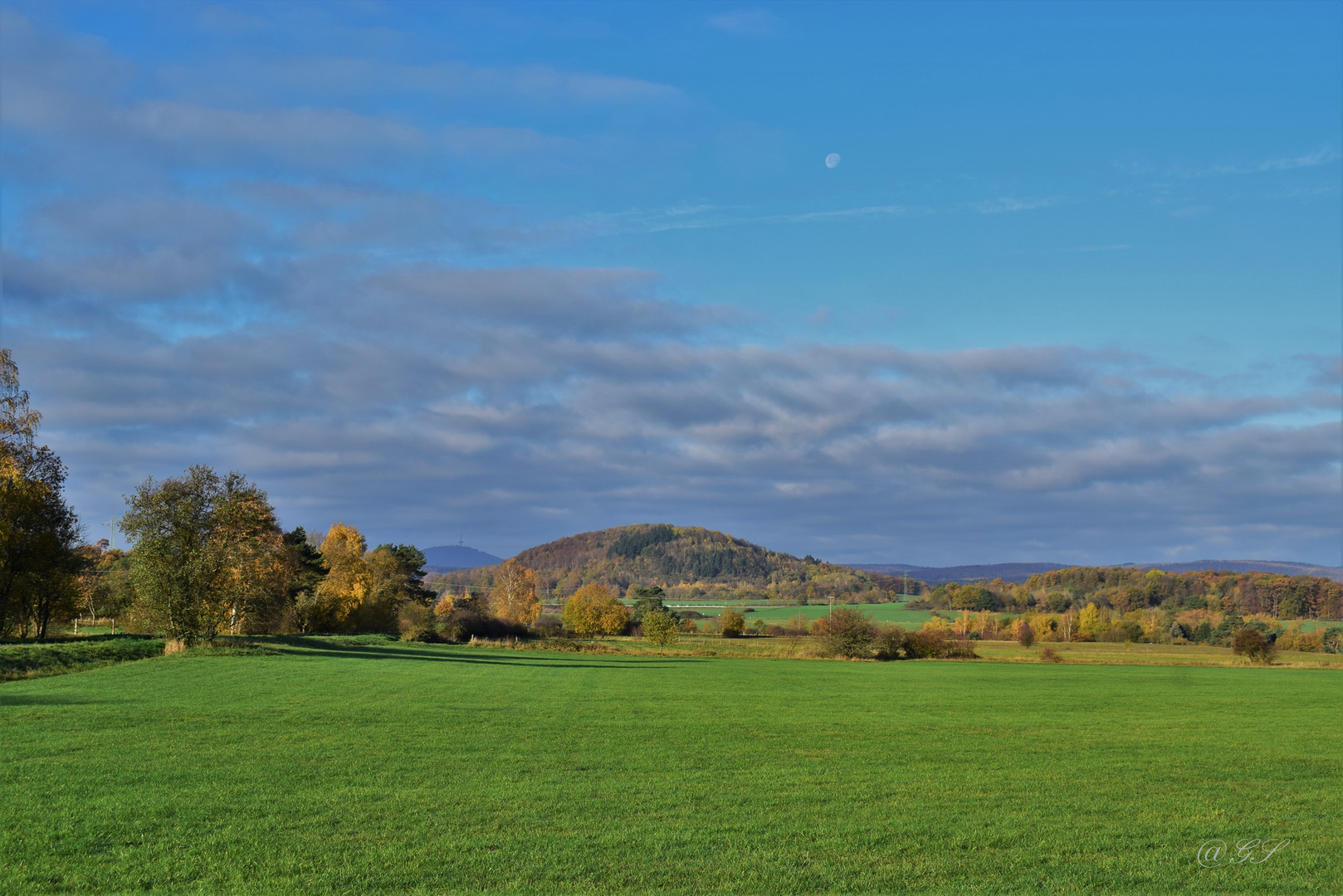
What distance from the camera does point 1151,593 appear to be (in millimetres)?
171375

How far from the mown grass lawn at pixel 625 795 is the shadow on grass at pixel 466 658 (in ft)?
73.3

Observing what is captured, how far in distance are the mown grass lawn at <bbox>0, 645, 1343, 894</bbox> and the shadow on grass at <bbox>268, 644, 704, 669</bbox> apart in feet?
73.3

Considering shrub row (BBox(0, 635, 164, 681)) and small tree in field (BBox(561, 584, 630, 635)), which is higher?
shrub row (BBox(0, 635, 164, 681))

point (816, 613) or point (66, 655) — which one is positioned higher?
point (66, 655)

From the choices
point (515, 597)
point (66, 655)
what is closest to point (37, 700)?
point (66, 655)

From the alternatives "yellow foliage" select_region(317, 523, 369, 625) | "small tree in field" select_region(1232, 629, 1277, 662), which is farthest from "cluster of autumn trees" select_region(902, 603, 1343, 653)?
"yellow foliage" select_region(317, 523, 369, 625)

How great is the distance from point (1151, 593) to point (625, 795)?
182881 mm

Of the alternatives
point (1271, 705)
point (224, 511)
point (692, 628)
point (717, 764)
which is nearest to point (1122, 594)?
point (692, 628)

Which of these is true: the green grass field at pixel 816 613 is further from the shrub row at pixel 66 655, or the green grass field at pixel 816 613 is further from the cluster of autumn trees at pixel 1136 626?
the shrub row at pixel 66 655

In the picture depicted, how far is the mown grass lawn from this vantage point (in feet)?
34.5

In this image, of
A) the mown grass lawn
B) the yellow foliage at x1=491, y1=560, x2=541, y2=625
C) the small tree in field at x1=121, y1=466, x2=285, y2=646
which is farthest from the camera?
the yellow foliage at x1=491, y1=560, x2=541, y2=625

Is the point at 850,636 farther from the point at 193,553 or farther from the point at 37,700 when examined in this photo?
the point at 37,700

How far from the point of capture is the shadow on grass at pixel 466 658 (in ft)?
173
